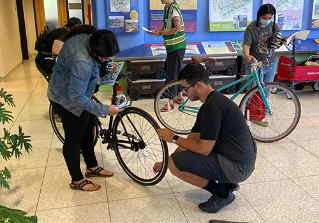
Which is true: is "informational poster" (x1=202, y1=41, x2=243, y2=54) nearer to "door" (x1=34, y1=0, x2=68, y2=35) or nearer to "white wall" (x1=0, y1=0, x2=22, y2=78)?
"white wall" (x1=0, y1=0, x2=22, y2=78)

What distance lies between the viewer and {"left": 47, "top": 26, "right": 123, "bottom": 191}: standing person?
2074 mm

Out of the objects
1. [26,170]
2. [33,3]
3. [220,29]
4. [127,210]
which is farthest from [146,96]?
[33,3]

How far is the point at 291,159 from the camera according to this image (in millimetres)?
3061

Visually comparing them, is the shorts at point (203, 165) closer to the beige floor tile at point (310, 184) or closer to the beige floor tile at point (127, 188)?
the beige floor tile at point (127, 188)

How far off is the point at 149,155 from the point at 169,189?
530mm

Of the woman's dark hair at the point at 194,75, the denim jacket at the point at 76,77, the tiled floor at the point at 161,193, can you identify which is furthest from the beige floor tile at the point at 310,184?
the denim jacket at the point at 76,77

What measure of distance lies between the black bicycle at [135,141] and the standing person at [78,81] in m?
0.21

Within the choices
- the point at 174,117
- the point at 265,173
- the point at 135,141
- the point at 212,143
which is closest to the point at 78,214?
the point at 135,141

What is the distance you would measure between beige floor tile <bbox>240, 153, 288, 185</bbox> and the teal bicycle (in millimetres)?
568

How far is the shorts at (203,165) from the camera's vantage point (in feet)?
6.99

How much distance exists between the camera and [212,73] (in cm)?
546

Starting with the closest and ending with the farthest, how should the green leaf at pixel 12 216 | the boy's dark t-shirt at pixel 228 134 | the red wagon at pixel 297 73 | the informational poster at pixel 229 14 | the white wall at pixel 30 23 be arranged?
the green leaf at pixel 12 216 → the boy's dark t-shirt at pixel 228 134 → the red wagon at pixel 297 73 → the informational poster at pixel 229 14 → the white wall at pixel 30 23

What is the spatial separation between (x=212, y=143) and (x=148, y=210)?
70cm

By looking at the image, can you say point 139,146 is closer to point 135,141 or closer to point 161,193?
point 135,141
